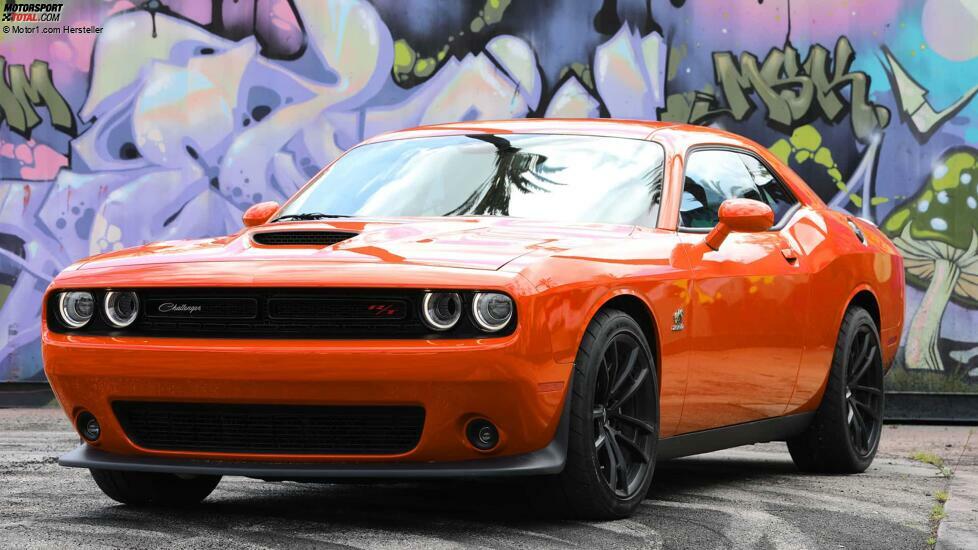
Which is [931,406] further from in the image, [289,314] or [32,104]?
[289,314]

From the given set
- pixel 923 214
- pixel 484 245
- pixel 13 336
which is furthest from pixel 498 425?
pixel 13 336

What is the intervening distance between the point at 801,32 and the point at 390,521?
27.9 feet

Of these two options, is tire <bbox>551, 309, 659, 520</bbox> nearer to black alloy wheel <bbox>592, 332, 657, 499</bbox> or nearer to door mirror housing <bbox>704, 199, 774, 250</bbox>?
black alloy wheel <bbox>592, 332, 657, 499</bbox>

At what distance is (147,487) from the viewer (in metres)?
5.95

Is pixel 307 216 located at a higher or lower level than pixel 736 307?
higher

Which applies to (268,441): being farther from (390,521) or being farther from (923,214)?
(923,214)

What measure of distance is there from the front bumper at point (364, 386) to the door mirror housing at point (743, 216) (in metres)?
1.41

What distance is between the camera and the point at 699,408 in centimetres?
633

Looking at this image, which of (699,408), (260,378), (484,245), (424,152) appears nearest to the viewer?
(260,378)

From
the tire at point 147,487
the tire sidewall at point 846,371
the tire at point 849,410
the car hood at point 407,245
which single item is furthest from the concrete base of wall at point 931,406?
the tire at point 147,487

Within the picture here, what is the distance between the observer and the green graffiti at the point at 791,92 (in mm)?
13039

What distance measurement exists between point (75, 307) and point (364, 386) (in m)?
1.16

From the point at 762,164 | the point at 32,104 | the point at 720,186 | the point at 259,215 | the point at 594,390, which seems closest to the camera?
the point at 594,390

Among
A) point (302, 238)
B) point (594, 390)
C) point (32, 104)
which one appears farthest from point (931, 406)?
point (32, 104)
